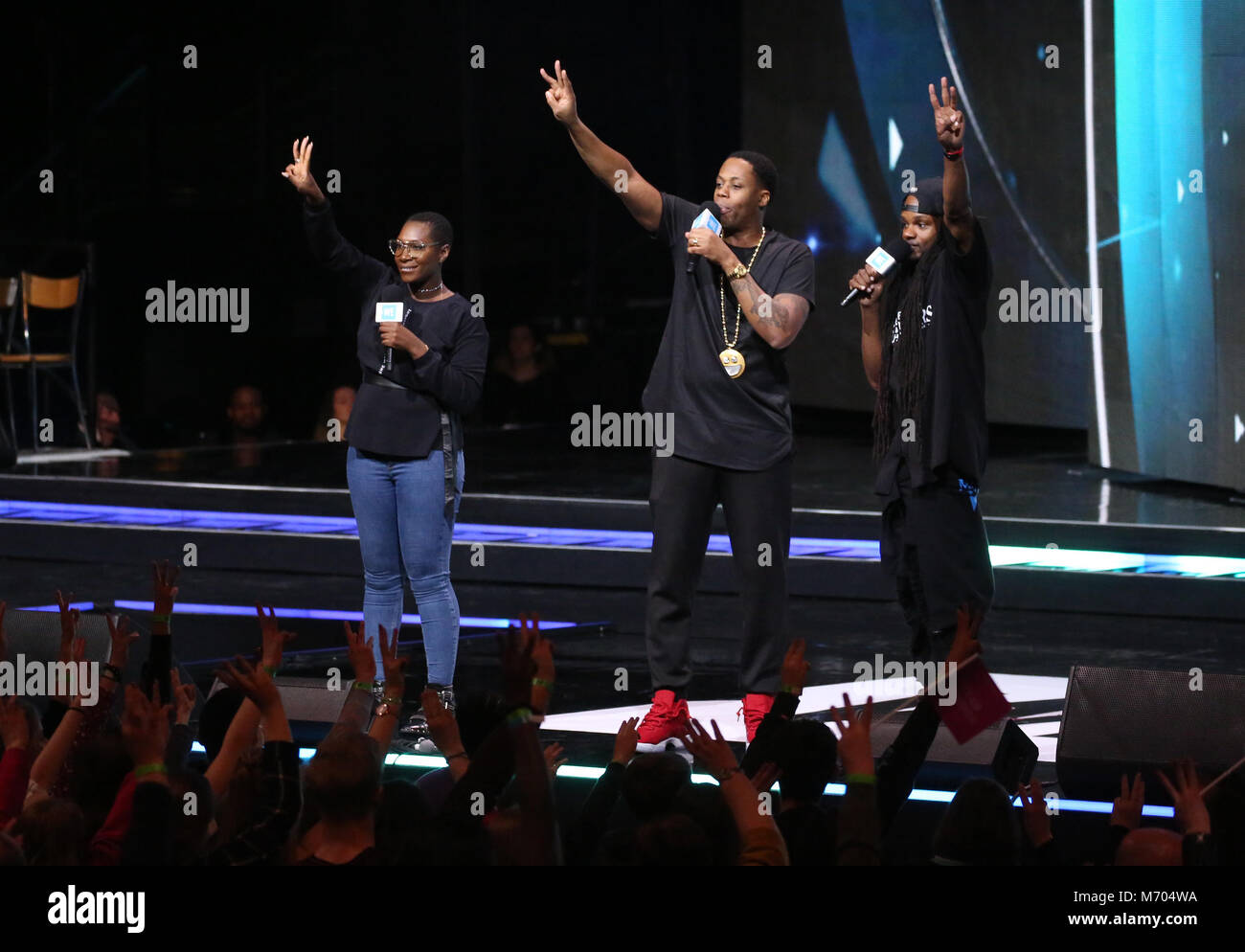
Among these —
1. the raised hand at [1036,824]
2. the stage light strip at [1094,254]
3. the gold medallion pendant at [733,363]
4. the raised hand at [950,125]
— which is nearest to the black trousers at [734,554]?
the gold medallion pendant at [733,363]

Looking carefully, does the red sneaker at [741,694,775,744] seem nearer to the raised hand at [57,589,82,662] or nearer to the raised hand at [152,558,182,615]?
the raised hand at [152,558,182,615]

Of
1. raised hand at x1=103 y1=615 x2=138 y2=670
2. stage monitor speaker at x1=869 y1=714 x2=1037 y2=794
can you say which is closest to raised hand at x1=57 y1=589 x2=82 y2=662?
raised hand at x1=103 y1=615 x2=138 y2=670

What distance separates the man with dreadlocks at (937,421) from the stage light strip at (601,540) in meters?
2.11

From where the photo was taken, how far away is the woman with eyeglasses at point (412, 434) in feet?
13.9

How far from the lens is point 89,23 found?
10703 millimetres

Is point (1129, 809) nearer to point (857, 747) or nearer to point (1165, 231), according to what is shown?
point (857, 747)

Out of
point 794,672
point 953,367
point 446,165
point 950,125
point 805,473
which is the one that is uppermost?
point 446,165

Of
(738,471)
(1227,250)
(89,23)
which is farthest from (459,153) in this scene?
(738,471)

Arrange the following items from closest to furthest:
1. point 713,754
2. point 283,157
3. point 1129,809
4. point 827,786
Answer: point 713,754, point 1129,809, point 827,786, point 283,157

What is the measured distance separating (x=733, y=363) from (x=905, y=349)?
1.26 feet

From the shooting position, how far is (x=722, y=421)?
3.90 meters

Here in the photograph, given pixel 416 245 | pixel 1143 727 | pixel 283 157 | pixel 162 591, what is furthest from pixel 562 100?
pixel 283 157
